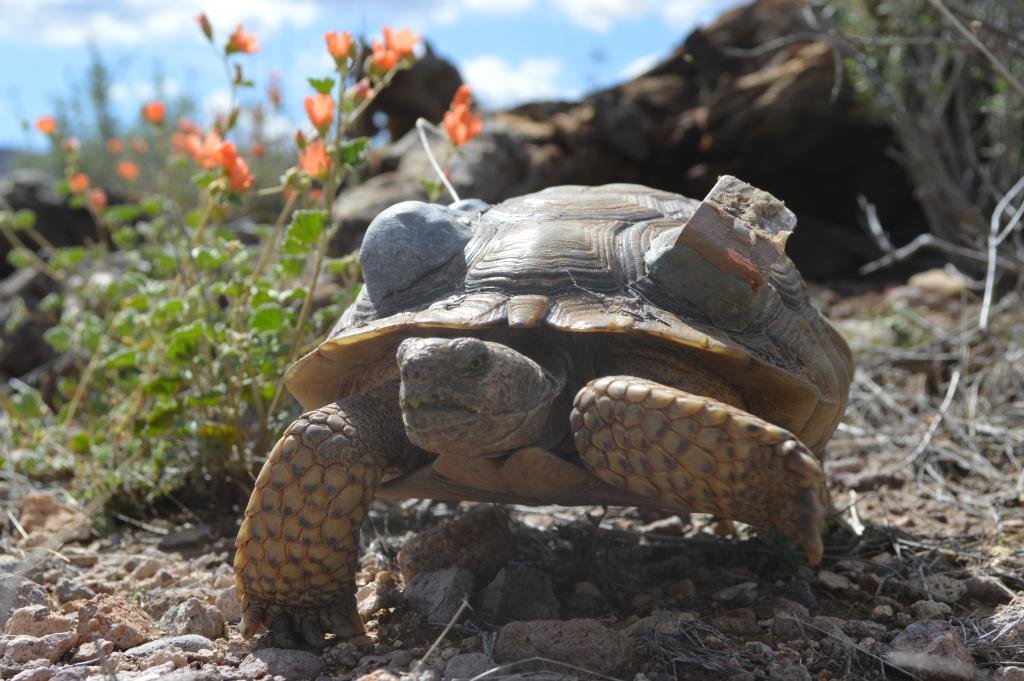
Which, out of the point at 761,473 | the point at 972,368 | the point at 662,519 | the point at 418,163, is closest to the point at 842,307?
the point at 972,368

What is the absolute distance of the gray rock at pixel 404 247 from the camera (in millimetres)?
2629

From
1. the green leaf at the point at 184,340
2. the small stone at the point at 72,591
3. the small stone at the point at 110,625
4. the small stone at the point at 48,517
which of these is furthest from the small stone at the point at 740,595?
the small stone at the point at 48,517

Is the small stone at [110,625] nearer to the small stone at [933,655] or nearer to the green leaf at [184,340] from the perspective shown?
the green leaf at [184,340]

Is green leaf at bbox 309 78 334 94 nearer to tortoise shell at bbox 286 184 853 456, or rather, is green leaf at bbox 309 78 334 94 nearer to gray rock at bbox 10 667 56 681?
tortoise shell at bbox 286 184 853 456

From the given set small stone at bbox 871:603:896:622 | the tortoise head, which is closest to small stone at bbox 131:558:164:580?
the tortoise head

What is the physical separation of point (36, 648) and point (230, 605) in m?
0.54

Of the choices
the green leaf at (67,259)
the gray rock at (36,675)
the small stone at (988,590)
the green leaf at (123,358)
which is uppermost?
the green leaf at (67,259)

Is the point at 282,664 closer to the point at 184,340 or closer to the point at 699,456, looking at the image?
the point at 699,456

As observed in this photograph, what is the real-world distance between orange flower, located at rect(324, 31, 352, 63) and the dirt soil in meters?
1.58

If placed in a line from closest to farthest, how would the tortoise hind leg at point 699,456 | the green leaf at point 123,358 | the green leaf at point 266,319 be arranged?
the tortoise hind leg at point 699,456 → the green leaf at point 266,319 → the green leaf at point 123,358

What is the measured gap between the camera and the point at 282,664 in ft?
7.06

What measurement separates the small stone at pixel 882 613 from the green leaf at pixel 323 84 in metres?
2.38

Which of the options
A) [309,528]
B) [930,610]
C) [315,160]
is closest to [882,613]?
[930,610]

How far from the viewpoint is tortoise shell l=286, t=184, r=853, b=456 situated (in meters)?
2.38
